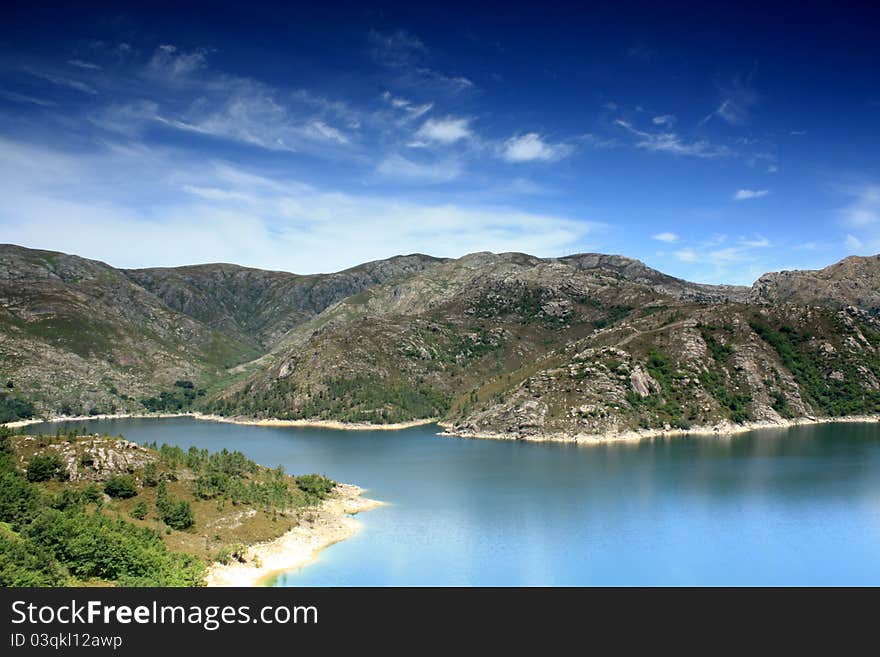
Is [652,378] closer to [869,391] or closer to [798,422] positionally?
[798,422]

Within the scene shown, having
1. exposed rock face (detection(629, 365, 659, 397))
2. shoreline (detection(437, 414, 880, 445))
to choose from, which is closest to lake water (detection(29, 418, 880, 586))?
shoreline (detection(437, 414, 880, 445))

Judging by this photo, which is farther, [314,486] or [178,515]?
[314,486]

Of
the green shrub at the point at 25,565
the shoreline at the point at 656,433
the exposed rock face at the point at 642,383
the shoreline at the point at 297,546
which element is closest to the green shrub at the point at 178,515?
the shoreline at the point at 297,546


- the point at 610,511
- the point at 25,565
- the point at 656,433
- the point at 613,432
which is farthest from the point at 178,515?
the point at 656,433

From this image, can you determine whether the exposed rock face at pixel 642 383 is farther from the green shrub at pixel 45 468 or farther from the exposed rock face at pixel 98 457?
the green shrub at pixel 45 468

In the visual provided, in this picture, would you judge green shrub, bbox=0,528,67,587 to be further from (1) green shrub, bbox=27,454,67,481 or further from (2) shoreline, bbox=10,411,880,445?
(2) shoreline, bbox=10,411,880,445

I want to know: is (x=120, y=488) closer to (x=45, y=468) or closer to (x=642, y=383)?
(x=45, y=468)
